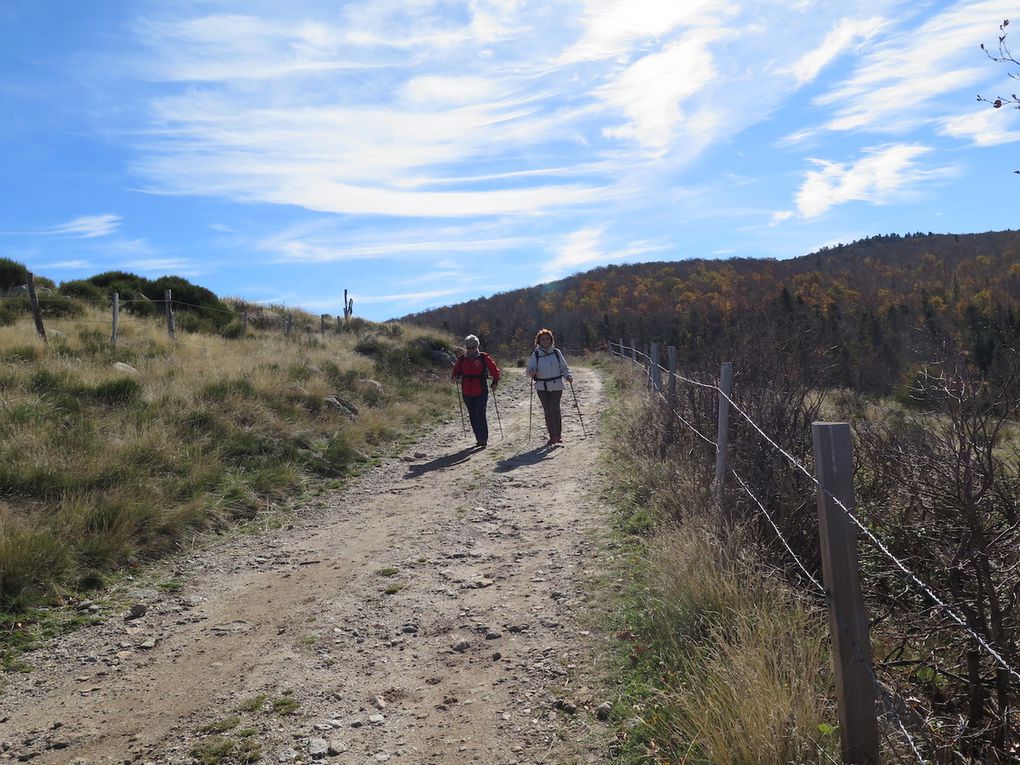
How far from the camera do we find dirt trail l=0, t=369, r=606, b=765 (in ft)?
11.4

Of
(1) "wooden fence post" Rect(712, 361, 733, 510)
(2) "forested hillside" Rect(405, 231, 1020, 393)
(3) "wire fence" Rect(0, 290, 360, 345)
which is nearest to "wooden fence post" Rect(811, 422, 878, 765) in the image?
(1) "wooden fence post" Rect(712, 361, 733, 510)

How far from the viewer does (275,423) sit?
33.8 ft

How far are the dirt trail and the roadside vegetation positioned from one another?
1.77 ft

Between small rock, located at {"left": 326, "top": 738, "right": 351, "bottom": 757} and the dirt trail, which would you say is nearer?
small rock, located at {"left": 326, "top": 738, "right": 351, "bottom": 757}

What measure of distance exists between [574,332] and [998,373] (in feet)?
239

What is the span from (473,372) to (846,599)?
29.9ft

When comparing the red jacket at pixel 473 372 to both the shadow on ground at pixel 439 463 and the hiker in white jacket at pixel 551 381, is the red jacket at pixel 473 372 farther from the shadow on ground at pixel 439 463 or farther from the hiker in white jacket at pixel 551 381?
the shadow on ground at pixel 439 463

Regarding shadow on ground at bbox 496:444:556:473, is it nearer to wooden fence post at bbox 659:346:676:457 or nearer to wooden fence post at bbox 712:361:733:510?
wooden fence post at bbox 659:346:676:457

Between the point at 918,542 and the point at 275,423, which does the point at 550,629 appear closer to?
the point at 918,542

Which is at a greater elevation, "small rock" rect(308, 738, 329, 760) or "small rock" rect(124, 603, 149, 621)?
"small rock" rect(124, 603, 149, 621)

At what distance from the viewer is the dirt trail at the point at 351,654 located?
11.4 ft

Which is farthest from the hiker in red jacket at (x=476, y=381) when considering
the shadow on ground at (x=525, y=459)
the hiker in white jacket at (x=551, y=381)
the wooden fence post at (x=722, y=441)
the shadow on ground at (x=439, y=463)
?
the wooden fence post at (x=722, y=441)

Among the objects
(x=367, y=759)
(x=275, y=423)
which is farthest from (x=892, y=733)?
(x=275, y=423)

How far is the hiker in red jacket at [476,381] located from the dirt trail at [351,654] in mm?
4031
